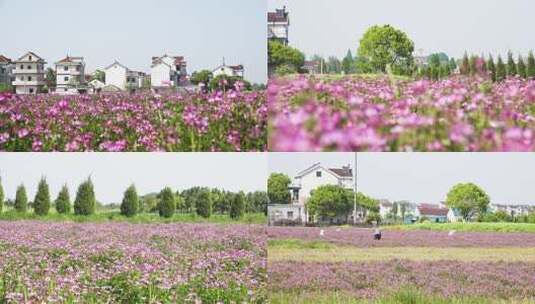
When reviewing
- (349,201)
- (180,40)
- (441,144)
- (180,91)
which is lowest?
(349,201)

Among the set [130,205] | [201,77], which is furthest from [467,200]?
[130,205]

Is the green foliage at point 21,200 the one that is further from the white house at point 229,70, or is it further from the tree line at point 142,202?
the white house at point 229,70

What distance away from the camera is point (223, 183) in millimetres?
4773

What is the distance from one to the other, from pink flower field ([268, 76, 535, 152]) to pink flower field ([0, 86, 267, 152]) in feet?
0.83

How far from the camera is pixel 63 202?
4906 mm

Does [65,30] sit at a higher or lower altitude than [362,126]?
higher

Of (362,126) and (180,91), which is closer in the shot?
(362,126)

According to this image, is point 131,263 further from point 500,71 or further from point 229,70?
point 500,71

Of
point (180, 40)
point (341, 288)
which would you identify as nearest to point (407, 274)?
point (341, 288)

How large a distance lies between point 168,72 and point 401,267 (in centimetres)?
193

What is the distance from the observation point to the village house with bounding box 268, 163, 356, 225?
4684 mm

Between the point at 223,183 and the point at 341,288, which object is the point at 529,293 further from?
the point at 223,183

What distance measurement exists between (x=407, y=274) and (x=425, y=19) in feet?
5.21

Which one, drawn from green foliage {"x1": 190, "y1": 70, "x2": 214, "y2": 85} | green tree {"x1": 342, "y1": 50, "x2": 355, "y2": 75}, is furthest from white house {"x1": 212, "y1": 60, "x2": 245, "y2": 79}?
green tree {"x1": 342, "y1": 50, "x2": 355, "y2": 75}
